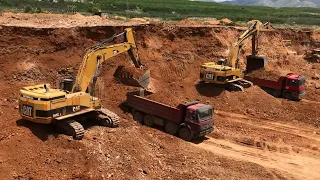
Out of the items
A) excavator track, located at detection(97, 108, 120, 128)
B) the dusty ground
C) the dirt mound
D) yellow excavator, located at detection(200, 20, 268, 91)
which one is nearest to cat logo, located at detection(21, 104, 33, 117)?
the dusty ground

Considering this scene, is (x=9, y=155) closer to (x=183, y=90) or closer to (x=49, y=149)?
(x=49, y=149)

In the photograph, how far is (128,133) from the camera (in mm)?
15828

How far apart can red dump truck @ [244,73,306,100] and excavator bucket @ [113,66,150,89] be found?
8.35 metres

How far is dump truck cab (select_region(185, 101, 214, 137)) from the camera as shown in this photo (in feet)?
53.6

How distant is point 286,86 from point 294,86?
57 cm

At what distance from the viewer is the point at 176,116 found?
17141 mm

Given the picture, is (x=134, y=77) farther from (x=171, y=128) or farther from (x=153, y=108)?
(x=171, y=128)

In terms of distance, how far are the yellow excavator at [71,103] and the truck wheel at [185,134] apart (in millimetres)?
2909


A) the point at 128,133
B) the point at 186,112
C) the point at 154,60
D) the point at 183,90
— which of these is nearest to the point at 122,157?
the point at 128,133

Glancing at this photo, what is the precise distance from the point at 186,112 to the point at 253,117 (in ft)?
19.8

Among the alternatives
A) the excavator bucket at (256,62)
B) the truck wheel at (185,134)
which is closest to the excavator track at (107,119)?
the truck wheel at (185,134)

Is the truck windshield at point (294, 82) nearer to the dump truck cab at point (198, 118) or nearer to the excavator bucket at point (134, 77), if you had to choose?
the excavator bucket at point (134, 77)

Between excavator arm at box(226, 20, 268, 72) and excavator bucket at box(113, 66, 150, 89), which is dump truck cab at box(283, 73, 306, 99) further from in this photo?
excavator bucket at box(113, 66, 150, 89)

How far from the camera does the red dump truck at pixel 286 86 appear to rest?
935 inches
